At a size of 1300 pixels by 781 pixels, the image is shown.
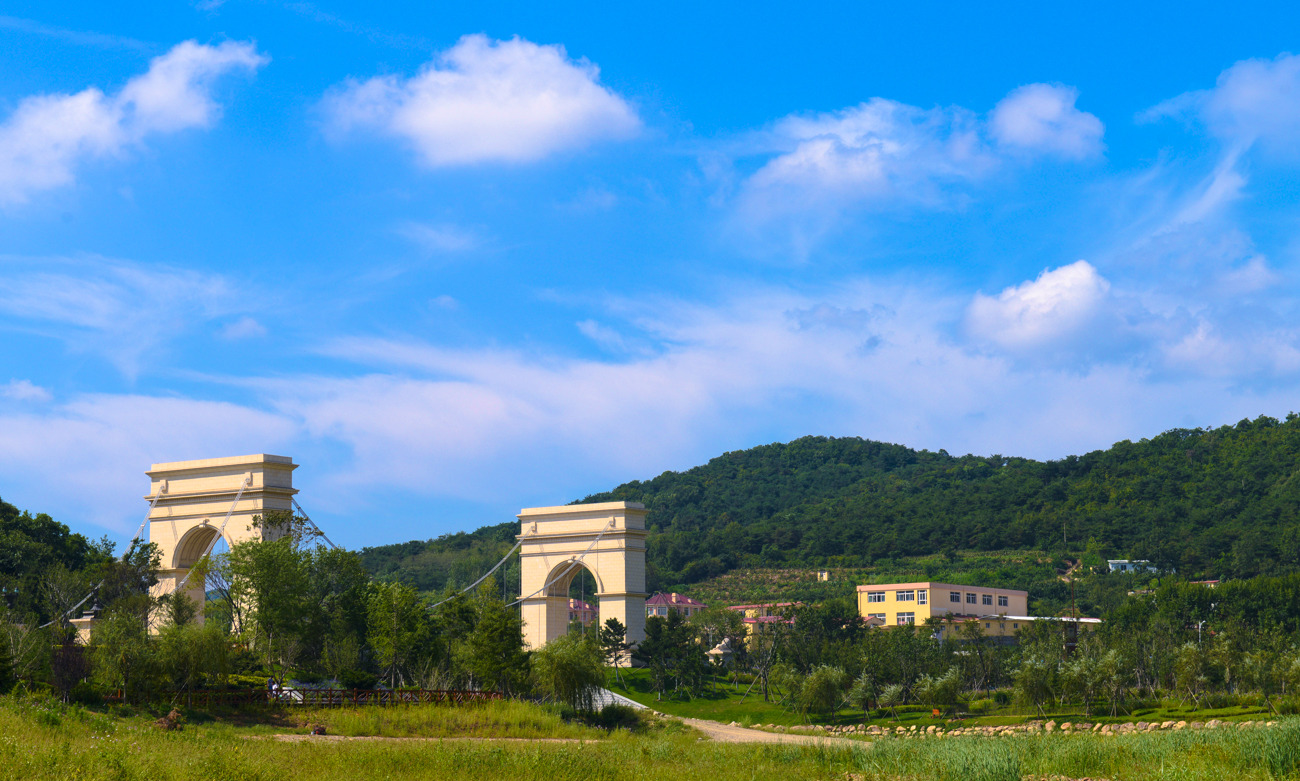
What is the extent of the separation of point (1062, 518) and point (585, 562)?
62760 mm

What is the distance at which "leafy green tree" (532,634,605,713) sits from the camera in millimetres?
32188

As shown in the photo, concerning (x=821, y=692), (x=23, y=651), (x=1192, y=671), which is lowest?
(x=821, y=692)

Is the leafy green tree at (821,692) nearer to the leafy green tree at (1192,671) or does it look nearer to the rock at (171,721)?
the leafy green tree at (1192,671)

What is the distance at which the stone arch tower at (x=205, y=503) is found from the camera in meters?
37.0

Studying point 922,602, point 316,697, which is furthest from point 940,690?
point 922,602

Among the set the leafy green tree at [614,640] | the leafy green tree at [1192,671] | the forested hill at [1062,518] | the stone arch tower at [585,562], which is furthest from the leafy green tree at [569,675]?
the forested hill at [1062,518]

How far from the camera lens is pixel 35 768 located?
14172 mm

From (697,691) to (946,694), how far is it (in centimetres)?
839

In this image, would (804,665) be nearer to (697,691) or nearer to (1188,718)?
(697,691)

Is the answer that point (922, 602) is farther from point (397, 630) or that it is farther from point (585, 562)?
point (397, 630)

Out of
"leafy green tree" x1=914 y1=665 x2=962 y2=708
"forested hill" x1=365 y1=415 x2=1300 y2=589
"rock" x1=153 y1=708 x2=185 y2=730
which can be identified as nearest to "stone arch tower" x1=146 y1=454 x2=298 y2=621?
"rock" x1=153 y1=708 x2=185 y2=730

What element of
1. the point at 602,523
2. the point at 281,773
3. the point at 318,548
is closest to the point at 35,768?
the point at 281,773

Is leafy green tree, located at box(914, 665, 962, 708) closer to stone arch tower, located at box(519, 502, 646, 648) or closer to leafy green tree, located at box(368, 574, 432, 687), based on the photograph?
stone arch tower, located at box(519, 502, 646, 648)

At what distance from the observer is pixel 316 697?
1135 inches
